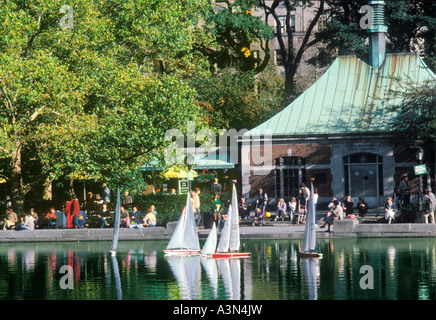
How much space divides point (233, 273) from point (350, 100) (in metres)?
25.4

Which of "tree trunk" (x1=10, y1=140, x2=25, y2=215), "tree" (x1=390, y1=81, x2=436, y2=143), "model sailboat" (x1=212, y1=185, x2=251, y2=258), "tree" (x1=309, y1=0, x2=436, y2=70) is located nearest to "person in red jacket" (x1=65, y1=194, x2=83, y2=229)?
"tree trunk" (x1=10, y1=140, x2=25, y2=215)

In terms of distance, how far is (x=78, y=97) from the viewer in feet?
119

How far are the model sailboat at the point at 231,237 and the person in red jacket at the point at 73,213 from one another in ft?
32.7

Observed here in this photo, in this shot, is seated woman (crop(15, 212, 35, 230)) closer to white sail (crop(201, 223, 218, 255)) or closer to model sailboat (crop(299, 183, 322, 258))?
white sail (crop(201, 223, 218, 255))

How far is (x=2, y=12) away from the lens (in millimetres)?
34812

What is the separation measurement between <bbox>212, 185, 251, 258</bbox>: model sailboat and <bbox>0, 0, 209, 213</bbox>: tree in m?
11.2

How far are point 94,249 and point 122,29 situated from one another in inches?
588

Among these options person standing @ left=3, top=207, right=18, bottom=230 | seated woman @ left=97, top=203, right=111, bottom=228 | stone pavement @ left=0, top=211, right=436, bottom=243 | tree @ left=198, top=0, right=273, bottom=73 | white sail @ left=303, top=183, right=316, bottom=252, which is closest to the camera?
white sail @ left=303, top=183, right=316, bottom=252

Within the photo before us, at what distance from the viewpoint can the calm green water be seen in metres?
19.4

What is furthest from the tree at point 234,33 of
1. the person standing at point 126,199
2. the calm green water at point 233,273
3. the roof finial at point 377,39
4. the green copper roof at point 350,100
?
the calm green water at point 233,273

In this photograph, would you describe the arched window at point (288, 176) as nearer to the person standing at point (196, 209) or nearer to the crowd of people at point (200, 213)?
the crowd of people at point (200, 213)
